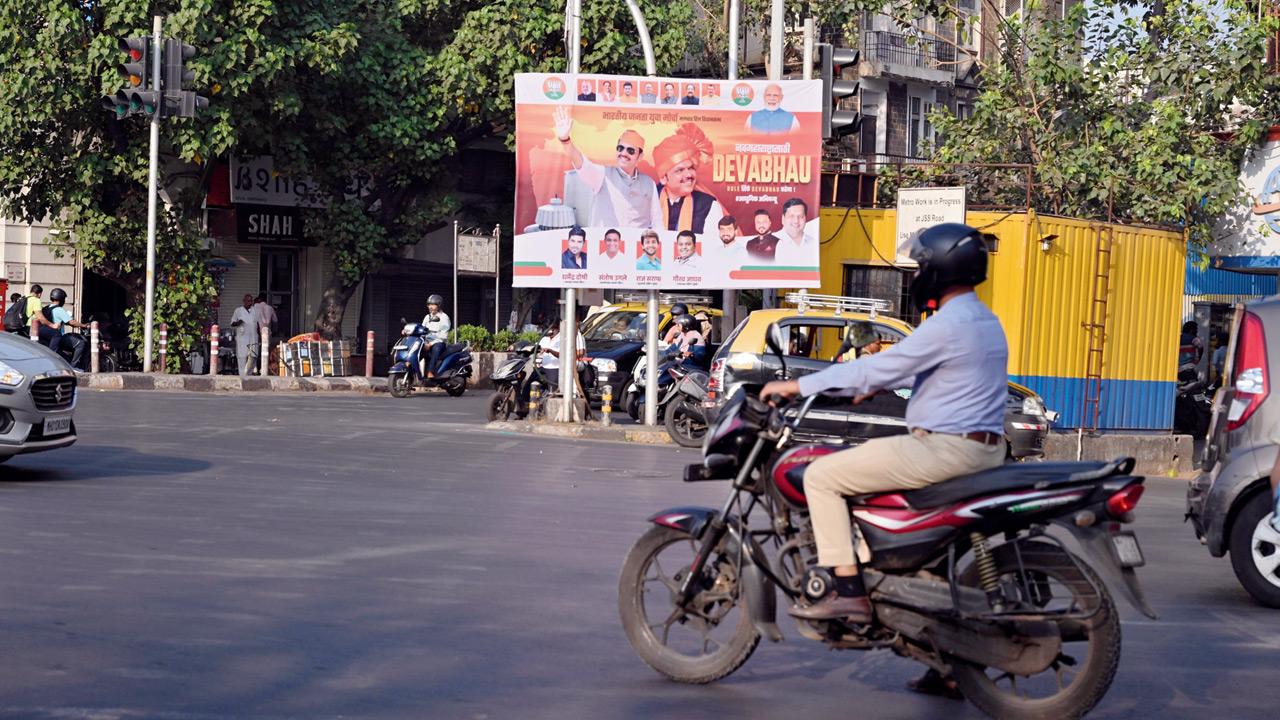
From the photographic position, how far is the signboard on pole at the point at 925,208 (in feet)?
66.3

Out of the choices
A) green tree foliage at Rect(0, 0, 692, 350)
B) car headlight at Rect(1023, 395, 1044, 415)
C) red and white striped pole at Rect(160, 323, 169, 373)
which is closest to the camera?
car headlight at Rect(1023, 395, 1044, 415)


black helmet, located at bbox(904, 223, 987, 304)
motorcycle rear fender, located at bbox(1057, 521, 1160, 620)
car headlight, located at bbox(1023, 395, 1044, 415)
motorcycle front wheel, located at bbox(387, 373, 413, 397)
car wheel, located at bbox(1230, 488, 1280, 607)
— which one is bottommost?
motorcycle front wheel, located at bbox(387, 373, 413, 397)

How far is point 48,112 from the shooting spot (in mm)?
27375

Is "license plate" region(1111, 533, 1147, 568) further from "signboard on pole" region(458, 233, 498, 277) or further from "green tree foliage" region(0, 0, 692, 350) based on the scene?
"green tree foliage" region(0, 0, 692, 350)

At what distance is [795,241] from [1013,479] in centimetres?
1462

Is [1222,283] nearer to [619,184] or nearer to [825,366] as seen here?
[619,184]

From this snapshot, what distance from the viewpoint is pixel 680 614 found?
614 cm

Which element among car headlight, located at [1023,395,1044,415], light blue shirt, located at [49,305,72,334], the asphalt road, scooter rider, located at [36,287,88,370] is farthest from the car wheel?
light blue shirt, located at [49,305,72,334]

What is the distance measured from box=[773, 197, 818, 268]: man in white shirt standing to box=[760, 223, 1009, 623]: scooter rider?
14171 millimetres

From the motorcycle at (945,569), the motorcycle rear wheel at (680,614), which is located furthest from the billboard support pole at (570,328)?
the motorcycle at (945,569)

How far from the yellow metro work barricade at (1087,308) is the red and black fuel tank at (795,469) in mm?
14419

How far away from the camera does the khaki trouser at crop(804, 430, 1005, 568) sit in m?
5.50

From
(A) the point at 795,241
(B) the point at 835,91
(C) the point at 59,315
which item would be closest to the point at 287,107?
(C) the point at 59,315

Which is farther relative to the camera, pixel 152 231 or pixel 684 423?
pixel 152 231
